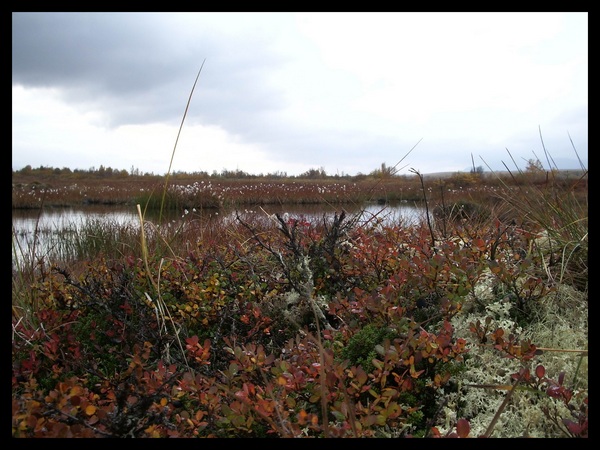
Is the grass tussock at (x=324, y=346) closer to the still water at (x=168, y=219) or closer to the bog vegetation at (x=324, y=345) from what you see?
the bog vegetation at (x=324, y=345)

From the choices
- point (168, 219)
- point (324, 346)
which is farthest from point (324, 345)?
point (168, 219)

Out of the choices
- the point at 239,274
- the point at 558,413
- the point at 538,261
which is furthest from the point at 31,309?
the point at 538,261

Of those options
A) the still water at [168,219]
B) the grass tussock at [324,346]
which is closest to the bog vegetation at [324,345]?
the grass tussock at [324,346]

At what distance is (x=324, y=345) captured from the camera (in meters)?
2.17

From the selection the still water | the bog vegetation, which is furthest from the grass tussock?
the still water

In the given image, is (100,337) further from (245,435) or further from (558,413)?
(558,413)

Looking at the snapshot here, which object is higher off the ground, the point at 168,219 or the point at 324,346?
the point at 168,219

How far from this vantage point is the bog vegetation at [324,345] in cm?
153

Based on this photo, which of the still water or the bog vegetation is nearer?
the bog vegetation

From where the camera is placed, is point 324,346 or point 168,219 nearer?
point 324,346

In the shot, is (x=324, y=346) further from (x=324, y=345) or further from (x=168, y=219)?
(x=168, y=219)

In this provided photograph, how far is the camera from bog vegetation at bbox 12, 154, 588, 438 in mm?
1530

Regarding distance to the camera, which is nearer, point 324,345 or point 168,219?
point 324,345

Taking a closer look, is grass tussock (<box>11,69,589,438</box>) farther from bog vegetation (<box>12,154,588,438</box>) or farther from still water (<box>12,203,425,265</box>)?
still water (<box>12,203,425,265</box>)
